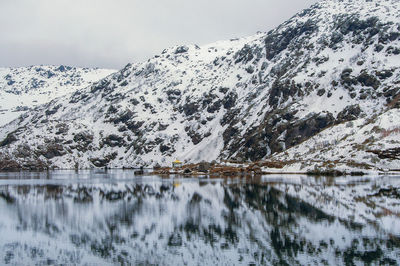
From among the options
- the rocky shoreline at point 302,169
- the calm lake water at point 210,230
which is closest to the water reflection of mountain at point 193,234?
the calm lake water at point 210,230

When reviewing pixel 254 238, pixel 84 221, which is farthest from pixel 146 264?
pixel 84 221

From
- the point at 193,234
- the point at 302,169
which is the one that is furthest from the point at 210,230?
the point at 302,169

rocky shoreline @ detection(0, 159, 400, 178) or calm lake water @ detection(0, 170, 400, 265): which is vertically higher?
rocky shoreline @ detection(0, 159, 400, 178)

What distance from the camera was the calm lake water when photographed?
3838 centimetres

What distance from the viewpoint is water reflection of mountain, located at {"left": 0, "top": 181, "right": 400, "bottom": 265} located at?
1512 inches

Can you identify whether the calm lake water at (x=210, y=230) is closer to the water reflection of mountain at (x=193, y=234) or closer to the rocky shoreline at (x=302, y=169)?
the water reflection of mountain at (x=193, y=234)

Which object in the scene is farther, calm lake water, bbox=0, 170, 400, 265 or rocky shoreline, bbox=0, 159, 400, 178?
rocky shoreline, bbox=0, 159, 400, 178

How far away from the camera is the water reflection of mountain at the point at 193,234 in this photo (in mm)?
38406

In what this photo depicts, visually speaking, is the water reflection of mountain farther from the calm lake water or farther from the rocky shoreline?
the rocky shoreline

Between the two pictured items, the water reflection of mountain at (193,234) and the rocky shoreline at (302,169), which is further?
the rocky shoreline at (302,169)

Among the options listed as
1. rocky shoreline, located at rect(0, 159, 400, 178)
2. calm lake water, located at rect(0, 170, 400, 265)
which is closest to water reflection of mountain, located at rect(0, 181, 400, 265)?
calm lake water, located at rect(0, 170, 400, 265)

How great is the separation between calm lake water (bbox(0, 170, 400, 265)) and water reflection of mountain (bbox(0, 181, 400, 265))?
0.30ft

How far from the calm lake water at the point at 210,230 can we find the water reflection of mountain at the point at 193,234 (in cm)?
9

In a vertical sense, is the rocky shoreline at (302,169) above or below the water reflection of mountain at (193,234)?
above
